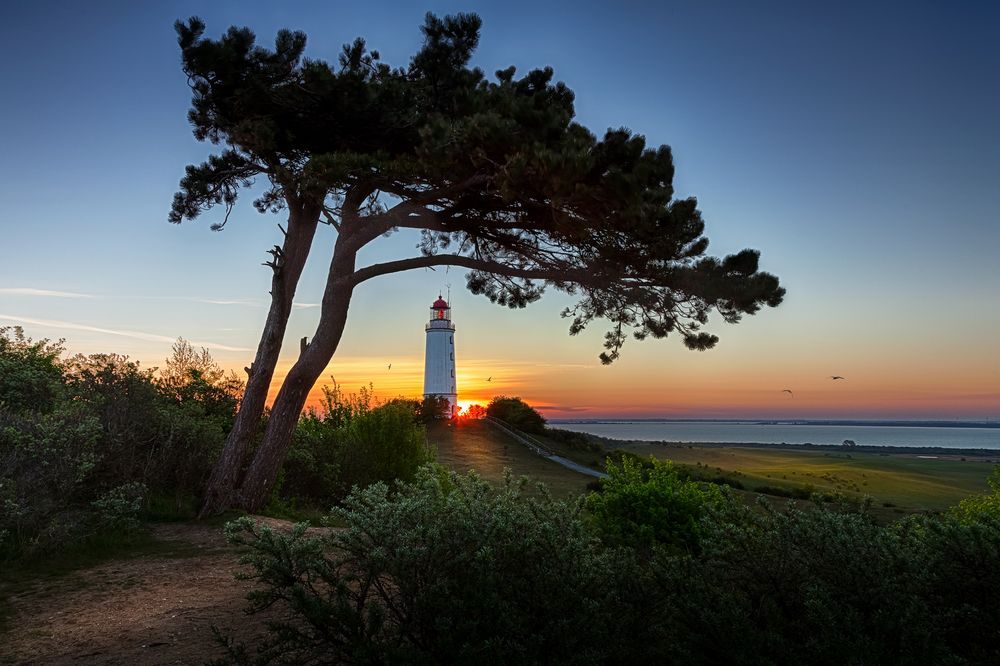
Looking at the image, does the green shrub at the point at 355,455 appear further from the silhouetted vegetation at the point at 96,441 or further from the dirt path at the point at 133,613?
the dirt path at the point at 133,613

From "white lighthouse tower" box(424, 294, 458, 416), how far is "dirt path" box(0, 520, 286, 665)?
104 feet

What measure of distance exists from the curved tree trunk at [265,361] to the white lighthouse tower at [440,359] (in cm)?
2830

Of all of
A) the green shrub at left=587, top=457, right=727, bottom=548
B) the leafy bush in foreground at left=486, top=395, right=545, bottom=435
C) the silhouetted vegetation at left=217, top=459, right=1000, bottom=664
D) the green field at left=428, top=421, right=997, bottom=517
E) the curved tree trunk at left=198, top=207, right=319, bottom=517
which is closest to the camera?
the silhouetted vegetation at left=217, top=459, right=1000, bottom=664

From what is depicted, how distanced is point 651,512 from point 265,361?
8.07m

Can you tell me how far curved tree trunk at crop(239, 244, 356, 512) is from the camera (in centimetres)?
1108

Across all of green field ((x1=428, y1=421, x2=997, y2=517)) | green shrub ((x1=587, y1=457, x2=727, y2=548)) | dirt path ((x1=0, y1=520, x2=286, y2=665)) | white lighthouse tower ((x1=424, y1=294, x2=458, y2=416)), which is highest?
white lighthouse tower ((x1=424, y1=294, x2=458, y2=416))

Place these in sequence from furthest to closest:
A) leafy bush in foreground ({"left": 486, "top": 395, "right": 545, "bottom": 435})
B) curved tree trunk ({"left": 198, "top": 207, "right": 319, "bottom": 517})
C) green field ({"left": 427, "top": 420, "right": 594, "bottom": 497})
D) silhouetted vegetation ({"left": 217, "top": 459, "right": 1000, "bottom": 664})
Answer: leafy bush in foreground ({"left": 486, "top": 395, "right": 545, "bottom": 435}) → green field ({"left": 427, "top": 420, "right": 594, "bottom": 497}) → curved tree trunk ({"left": 198, "top": 207, "right": 319, "bottom": 517}) → silhouetted vegetation ({"left": 217, "top": 459, "right": 1000, "bottom": 664})

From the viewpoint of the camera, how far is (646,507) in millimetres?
7418

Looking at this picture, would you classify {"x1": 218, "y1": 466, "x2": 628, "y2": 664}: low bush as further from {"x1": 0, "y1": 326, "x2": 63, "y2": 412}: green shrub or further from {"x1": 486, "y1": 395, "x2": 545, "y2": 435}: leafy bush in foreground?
{"x1": 486, "y1": 395, "x2": 545, "y2": 435}: leafy bush in foreground

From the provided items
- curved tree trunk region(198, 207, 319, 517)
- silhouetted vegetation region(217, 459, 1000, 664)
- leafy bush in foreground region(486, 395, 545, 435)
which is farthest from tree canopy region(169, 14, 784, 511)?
leafy bush in foreground region(486, 395, 545, 435)

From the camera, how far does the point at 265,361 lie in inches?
455

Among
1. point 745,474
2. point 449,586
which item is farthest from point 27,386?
point 745,474

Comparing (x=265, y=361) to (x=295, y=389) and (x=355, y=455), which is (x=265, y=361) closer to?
(x=295, y=389)

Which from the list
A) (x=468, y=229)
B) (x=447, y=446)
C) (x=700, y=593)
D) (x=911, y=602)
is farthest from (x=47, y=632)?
(x=447, y=446)
